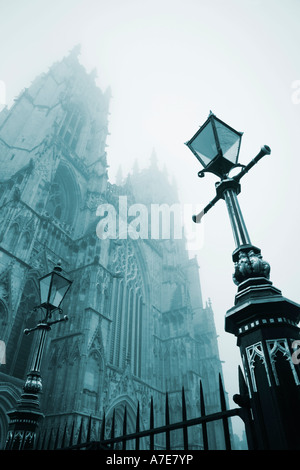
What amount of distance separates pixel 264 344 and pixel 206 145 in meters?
2.26

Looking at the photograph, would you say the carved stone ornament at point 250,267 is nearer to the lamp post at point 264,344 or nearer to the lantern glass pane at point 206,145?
the lamp post at point 264,344

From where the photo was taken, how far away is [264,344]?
180cm

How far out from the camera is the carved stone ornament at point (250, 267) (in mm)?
2219

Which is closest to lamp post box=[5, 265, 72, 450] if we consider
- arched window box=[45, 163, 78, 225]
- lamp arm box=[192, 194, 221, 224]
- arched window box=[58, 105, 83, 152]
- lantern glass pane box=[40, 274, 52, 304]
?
lantern glass pane box=[40, 274, 52, 304]

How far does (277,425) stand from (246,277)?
3.29ft

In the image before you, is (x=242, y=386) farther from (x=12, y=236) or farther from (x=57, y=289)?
(x=12, y=236)

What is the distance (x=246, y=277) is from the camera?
2262 millimetres

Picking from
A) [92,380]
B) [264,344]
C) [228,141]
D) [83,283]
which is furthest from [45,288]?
[83,283]

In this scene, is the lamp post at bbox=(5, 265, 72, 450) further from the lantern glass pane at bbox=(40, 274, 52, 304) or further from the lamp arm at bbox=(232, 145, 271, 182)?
the lamp arm at bbox=(232, 145, 271, 182)

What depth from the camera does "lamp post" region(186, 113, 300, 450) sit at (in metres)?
1.56

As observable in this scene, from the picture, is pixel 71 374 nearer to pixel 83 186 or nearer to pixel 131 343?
pixel 131 343

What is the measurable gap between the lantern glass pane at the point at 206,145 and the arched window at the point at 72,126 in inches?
829
